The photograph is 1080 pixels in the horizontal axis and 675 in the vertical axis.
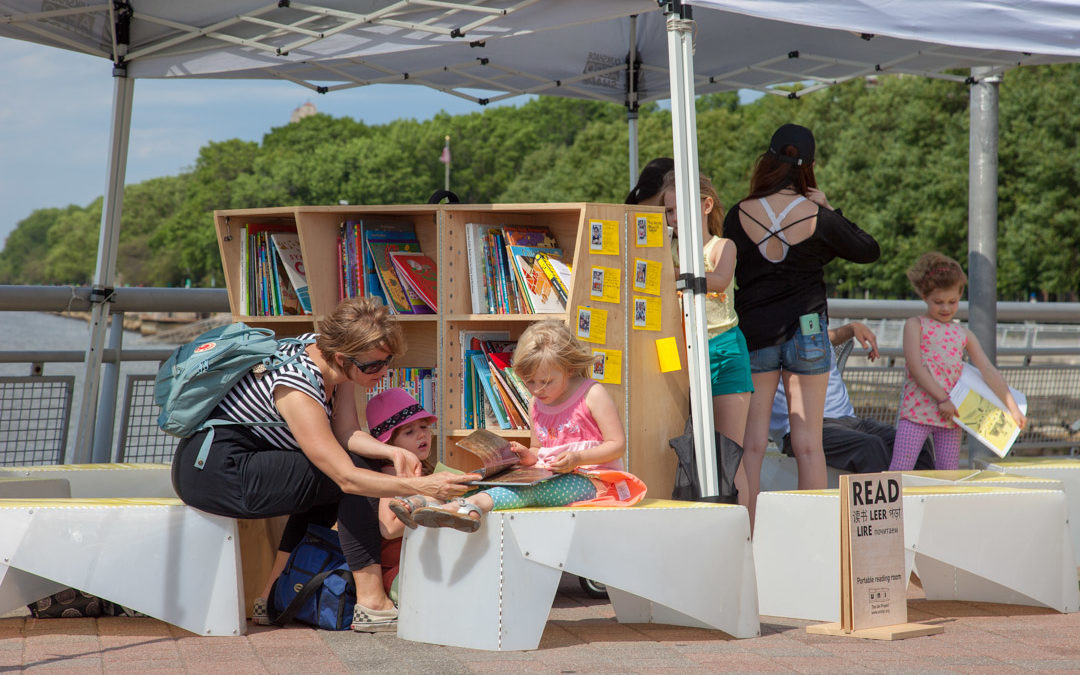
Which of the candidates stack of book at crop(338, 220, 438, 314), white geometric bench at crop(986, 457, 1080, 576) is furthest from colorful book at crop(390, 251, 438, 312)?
white geometric bench at crop(986, 457, 1080, 576)

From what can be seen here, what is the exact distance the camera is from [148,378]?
707cm

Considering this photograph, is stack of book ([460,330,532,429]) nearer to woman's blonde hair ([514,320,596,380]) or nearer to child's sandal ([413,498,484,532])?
woman's blonde hair ([514,320,596,380])

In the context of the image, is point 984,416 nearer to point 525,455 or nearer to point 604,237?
point 604,237

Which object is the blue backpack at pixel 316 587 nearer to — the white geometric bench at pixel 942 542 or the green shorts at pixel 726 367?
the white geometric bench at pixel 942 542

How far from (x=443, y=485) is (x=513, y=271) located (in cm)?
155

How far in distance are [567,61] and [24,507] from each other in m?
5.06

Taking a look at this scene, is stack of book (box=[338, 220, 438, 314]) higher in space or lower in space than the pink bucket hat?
higher

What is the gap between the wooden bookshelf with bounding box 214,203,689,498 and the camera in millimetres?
5066

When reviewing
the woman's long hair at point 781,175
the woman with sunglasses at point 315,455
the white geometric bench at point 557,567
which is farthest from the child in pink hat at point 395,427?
the woman's long hair at point 781,175

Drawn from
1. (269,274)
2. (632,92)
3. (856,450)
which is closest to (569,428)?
(269,274)

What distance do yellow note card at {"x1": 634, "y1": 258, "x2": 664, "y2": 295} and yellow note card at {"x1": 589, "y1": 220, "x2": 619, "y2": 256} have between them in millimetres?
132

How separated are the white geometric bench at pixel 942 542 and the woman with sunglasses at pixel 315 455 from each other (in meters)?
1.52

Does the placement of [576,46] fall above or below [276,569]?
above

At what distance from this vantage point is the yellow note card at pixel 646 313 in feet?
16.8
